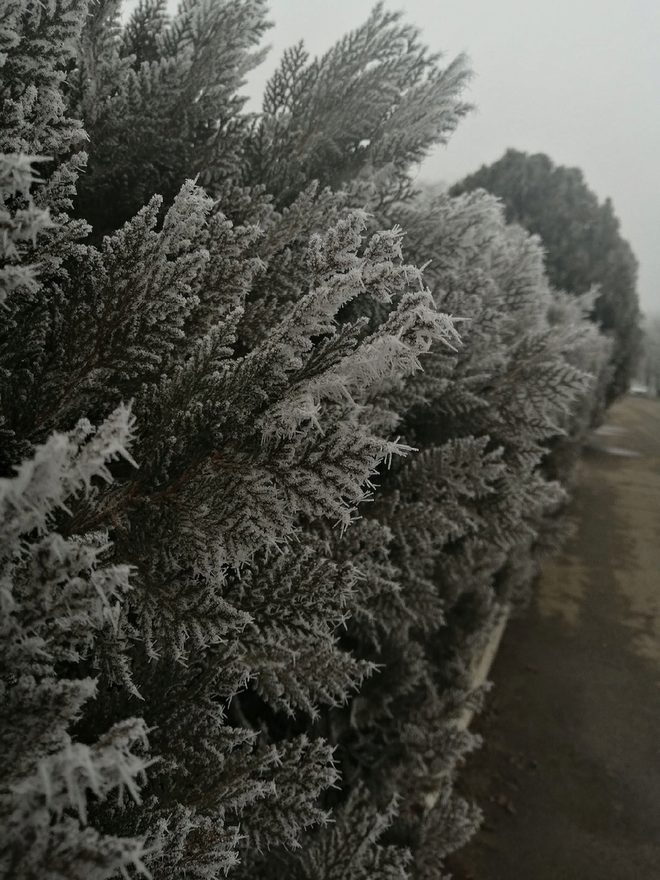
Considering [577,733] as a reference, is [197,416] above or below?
above

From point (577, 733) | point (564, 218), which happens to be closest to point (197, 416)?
point (577, 733)

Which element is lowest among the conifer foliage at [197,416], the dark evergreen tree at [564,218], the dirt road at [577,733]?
the dirt road at [577,733]

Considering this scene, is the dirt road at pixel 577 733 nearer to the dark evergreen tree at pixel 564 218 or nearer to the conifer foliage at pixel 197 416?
the conifer foliage at pixel 197 416

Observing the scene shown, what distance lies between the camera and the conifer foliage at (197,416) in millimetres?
1071

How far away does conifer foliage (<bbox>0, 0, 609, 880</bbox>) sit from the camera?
107 cm

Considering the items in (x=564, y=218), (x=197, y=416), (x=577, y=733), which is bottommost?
(x=577, y=733)

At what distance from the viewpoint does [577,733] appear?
6316 millimetres

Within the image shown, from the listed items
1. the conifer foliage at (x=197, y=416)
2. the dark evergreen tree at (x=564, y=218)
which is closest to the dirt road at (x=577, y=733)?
the conifer foliage at (x=197, y=416)

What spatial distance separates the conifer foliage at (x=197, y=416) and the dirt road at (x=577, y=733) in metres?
2.86

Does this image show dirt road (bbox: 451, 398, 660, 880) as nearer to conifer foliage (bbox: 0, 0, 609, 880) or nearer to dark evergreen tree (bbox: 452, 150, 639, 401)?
conifer foliage (bbox: 0, 0, 609, 880)

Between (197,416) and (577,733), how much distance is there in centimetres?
624

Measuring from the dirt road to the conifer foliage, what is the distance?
9.40ft

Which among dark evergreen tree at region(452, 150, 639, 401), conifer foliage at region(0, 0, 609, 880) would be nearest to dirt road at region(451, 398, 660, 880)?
conifer foliage at region(0, 0, 609, 880)

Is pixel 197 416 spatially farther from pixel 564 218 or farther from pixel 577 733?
pixel 564 218
